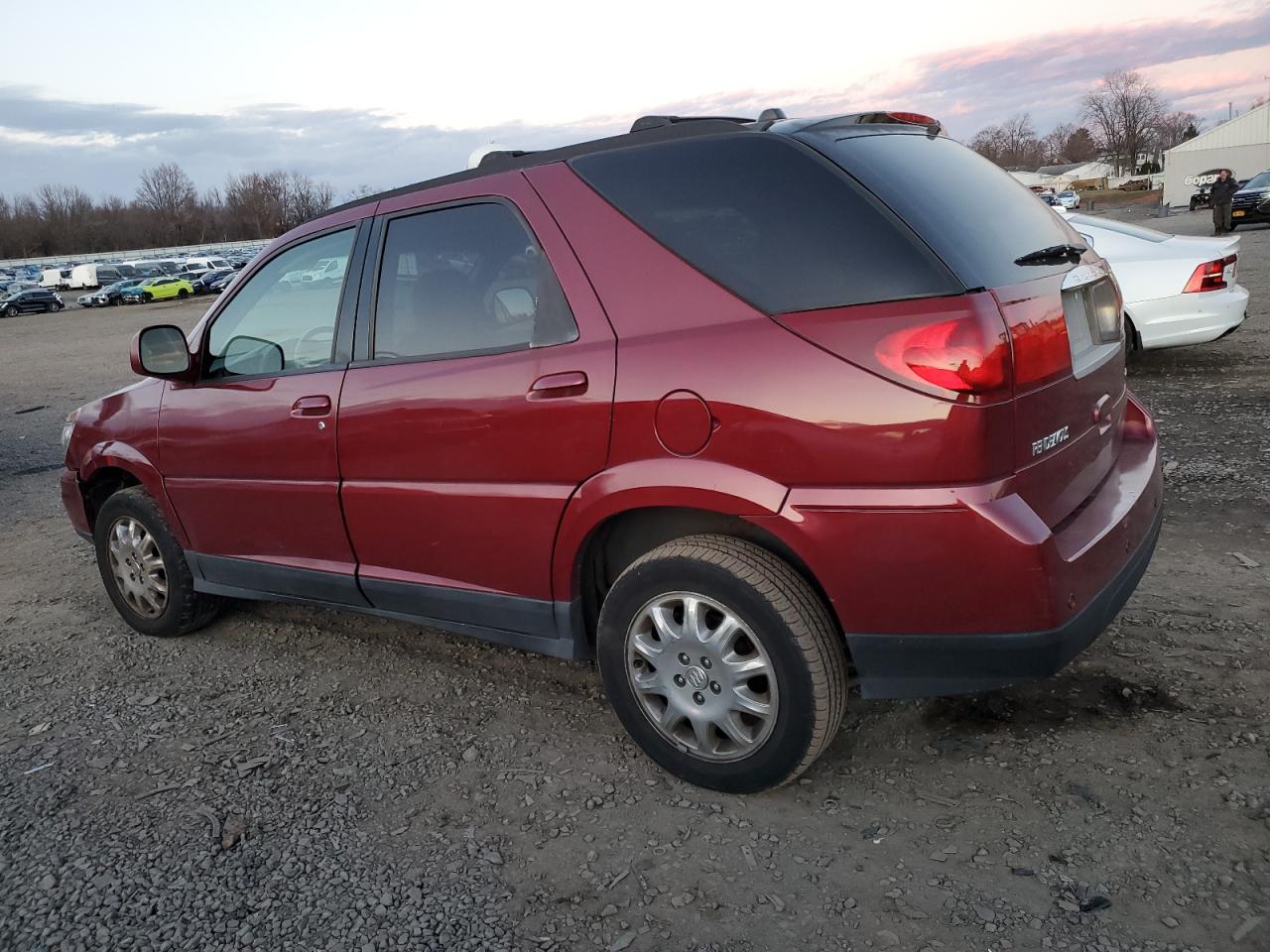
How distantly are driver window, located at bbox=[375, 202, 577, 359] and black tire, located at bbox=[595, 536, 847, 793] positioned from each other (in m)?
0.76

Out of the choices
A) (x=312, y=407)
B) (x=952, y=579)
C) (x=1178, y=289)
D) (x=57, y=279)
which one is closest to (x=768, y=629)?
(x=952, y=579)

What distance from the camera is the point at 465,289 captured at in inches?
129

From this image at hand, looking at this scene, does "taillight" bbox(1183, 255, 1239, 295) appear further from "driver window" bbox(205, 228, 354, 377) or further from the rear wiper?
"driver window" bbox(205, 228, 354, 377)

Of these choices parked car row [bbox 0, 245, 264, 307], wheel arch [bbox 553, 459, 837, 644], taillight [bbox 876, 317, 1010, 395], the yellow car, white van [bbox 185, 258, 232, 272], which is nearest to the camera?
taillight [bbox 876, 317, 1010, 395]

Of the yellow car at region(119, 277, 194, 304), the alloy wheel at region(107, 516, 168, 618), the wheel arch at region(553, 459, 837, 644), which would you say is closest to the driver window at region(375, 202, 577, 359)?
the wheel arch at region(553, 459, 837, 644)

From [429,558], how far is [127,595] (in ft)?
6.77

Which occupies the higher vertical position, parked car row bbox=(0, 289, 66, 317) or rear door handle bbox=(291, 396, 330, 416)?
parked car row bbox=(0, 289, 66, 317)

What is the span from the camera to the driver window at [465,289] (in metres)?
3.06

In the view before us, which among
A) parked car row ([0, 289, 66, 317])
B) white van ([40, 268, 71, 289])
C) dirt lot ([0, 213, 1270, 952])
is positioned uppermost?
white van ([40, 268, 71, 289])

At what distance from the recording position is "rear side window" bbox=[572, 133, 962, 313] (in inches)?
97.4

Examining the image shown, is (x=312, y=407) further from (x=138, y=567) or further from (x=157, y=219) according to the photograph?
(x=157, y=219)

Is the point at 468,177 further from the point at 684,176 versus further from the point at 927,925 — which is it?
the point at 927,925

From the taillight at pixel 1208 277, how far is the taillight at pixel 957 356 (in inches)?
263

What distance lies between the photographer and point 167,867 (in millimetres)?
2801
